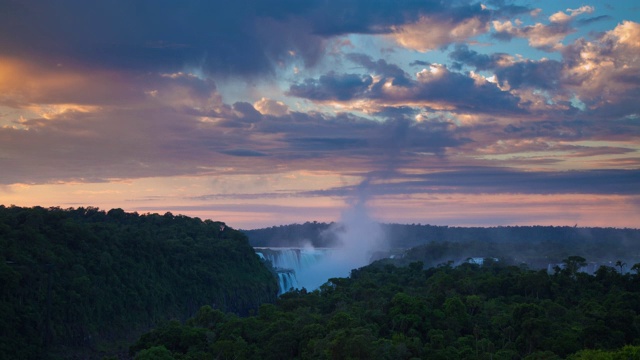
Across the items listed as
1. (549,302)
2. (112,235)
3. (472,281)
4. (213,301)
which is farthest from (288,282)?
(549,302)

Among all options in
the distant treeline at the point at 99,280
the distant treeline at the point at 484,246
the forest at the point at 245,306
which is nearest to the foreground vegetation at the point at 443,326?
the forest at the point at 245,306

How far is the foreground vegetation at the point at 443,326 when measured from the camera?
4159 centimetres

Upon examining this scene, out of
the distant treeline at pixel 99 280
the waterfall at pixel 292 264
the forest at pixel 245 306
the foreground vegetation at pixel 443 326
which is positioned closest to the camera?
the foreground vegetation at pixel 443 326

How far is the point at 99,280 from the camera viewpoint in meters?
65.9

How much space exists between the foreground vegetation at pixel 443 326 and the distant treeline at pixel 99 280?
983 centimetres

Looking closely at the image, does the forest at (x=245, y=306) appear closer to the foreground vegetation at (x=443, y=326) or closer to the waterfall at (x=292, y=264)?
the foreground vegetation at (x=443, y=326)

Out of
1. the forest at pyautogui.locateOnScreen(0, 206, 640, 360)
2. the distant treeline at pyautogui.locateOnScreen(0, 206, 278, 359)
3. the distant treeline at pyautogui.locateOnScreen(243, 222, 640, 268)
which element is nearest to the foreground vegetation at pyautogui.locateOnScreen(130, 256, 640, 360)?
the forest at pyautogui.locateOnScreen(0, 206, 640, 360)

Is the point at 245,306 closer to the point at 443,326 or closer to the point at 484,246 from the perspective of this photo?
the point at 443,326

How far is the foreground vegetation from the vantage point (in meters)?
41.6

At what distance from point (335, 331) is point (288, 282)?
7444cm

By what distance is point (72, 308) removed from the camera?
59.4 m

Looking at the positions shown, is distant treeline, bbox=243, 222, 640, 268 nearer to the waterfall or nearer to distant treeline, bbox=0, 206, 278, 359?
the waterfall

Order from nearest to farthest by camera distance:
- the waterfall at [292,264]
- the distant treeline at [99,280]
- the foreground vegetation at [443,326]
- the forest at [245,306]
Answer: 1. the foreground vegetation at [443,326]
2. the forest at [245,306]
3. the distant treeline at [99,280]
4. the waterfall at [292,264]

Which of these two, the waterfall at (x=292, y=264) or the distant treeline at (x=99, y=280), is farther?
the waterfall at (x=292, y=264)
